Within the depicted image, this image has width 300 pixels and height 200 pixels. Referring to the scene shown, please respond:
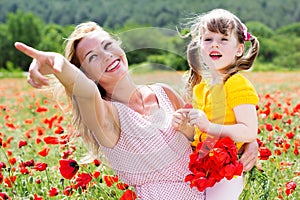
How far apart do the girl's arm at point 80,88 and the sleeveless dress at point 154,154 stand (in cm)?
6

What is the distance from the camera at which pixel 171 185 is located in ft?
8.72

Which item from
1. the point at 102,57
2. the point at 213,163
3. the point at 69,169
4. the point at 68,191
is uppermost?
the point at 102,57

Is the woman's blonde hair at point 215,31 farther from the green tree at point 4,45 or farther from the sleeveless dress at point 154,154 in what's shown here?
the green tree at point 4,45

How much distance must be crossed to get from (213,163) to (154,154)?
0.30 meters

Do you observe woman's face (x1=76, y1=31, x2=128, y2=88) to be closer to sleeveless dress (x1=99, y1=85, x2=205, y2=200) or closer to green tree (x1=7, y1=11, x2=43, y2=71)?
sleeveless dress (x1=99, y1=85, x2=205, y2=200)

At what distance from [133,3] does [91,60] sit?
122 ft

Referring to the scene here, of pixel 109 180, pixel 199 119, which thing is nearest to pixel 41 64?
pixel 199 119

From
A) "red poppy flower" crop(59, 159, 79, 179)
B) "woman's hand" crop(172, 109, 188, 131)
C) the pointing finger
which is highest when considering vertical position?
the pointing finger

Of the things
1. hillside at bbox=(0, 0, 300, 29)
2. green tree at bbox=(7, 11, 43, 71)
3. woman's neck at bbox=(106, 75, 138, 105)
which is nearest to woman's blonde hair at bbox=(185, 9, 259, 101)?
woman's neck at bbox=(106, 75, 138, 105)

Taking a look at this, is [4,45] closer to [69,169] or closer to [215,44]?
[69,169]

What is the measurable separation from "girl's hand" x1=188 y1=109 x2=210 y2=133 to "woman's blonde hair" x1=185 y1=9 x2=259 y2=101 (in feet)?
0.68

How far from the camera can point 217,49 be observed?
2490 millimetres

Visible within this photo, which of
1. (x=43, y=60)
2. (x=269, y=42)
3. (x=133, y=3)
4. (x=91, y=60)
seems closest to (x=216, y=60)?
(x=91, y=60)

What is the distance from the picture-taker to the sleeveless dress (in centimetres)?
259
